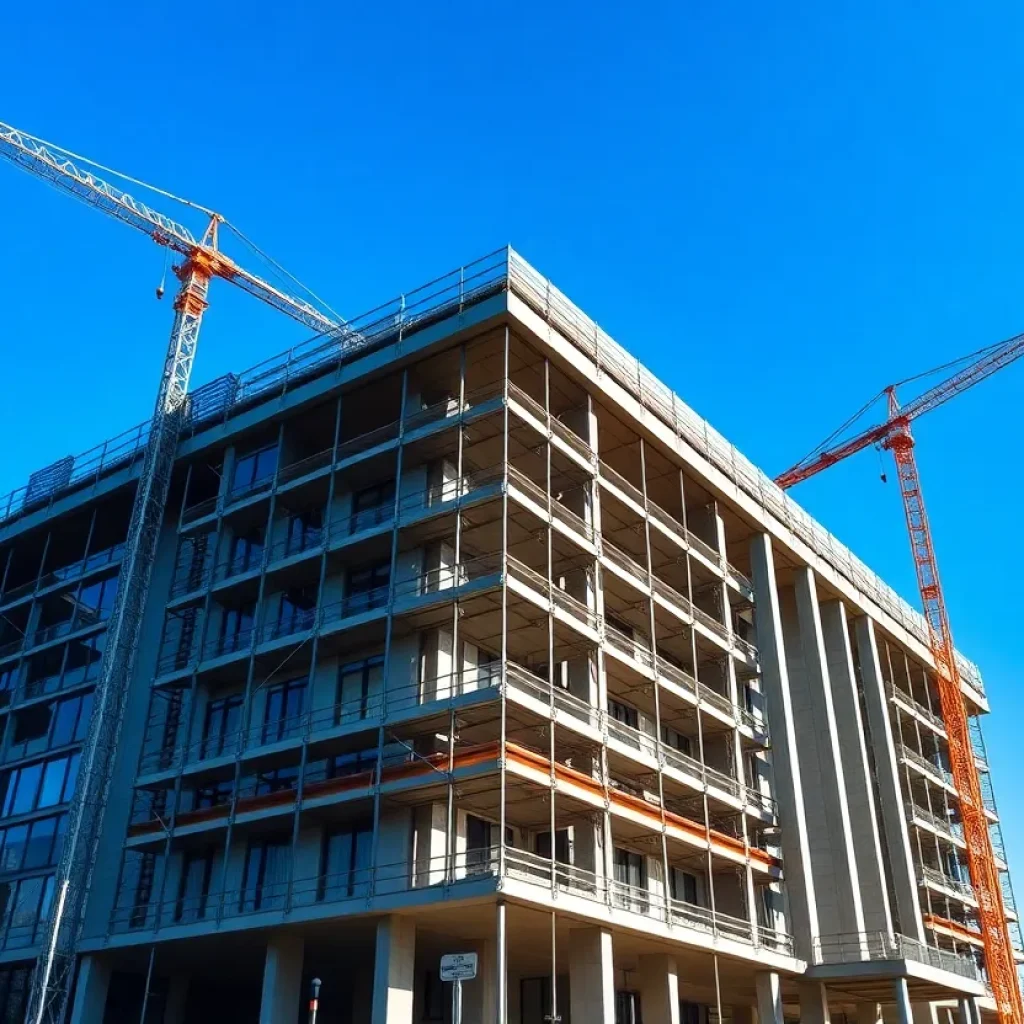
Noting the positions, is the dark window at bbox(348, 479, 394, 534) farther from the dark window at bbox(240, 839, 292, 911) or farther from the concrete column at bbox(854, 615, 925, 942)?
the concrete column at bbox(854, 615, 925, 942)

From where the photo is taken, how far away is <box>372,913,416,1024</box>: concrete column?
95.8 feet

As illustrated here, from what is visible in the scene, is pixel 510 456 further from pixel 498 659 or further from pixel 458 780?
pixel 458 780

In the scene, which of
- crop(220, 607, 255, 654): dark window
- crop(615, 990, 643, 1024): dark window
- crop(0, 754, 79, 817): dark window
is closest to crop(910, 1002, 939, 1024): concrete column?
crop(615, 990, 643, 1024): dark window

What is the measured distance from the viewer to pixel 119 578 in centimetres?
4412

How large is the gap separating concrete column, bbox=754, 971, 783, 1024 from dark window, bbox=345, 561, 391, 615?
19372 mm

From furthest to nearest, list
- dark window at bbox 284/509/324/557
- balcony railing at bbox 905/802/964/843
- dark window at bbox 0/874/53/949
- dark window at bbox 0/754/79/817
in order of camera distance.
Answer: balcony railing at bbox 905/802/964/843, dark window at bbox 0/754/79/817, dark window at bbox 284/509/324/557, dark window at bbox 0/874/53/949

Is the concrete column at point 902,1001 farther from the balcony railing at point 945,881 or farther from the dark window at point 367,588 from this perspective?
the dark window at point 367,588

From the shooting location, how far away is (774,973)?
39.3m

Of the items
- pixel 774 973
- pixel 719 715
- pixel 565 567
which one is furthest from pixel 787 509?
pixel 774 973

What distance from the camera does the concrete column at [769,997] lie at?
1510 inches

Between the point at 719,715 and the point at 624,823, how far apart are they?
27.3ft

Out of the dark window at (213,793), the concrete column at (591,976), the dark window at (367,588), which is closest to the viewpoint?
the concrete column at (591,976)

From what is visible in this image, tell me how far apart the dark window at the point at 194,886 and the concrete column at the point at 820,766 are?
81.0ft

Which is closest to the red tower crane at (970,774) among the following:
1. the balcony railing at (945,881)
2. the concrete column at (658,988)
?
the balcony railing at (945,881)
